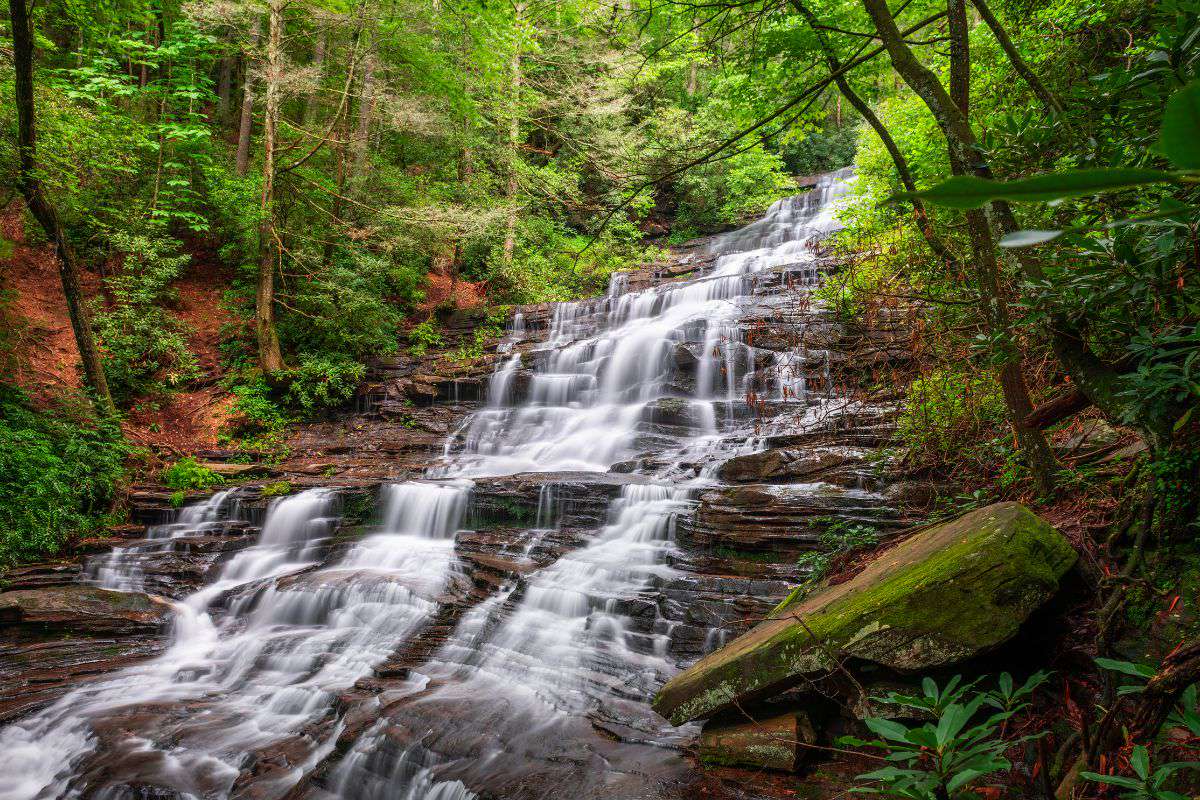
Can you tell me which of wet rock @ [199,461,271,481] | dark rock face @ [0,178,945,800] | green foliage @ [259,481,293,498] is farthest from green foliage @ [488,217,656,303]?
green foliage @ [259,481,293,498]

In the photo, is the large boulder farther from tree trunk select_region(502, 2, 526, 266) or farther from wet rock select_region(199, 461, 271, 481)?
tree trunk select_region(502, 2, 526, 266)

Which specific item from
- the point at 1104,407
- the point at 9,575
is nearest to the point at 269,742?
the point at 9,575

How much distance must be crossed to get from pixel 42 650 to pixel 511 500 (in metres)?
5.50

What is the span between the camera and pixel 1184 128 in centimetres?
49

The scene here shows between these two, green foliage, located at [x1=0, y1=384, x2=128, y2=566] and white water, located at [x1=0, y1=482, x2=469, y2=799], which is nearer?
white water, located at [x1=0, y1=482, x2=469, y2=799]

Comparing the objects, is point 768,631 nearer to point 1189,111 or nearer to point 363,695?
point 363,695

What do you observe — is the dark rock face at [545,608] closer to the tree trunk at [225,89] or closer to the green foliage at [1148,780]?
the green foliage at [1148,780]

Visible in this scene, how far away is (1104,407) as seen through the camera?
124 inches

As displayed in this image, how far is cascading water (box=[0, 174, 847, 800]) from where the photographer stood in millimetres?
4715

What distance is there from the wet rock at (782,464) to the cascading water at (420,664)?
0.52m

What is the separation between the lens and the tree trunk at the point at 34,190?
805cm

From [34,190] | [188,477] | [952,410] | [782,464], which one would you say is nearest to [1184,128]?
[952,410]

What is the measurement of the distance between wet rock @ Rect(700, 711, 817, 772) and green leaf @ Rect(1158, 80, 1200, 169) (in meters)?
3.88

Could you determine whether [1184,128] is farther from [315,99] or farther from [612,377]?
[315,99]
